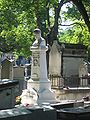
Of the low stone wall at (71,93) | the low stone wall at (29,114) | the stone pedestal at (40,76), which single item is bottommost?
the low stone wall at (71,93)

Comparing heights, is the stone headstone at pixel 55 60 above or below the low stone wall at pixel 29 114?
above

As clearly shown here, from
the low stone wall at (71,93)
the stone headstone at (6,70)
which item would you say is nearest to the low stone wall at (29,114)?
the low stone wall at (71,93)

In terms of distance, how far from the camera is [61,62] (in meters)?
19.8

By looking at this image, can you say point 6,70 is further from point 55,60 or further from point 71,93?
point 71,93

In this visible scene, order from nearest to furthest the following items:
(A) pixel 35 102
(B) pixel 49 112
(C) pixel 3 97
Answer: (B) pixel 49 112 → (C) pixel 3 97 → (A) pixel 35 102

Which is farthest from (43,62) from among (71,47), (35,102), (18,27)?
(18,27)

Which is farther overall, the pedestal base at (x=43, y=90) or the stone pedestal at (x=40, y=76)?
the stone pedestal at (x=40, y=76)

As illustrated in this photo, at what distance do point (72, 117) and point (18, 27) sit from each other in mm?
22518

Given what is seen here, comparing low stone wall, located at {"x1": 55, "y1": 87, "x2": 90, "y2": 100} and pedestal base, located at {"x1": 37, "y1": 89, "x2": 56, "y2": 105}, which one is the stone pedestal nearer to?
pedestal base, located at {"x1": 37, "y1": 89, "x2": 56, "y2": 105}

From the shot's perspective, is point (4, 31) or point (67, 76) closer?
point (67, 76)

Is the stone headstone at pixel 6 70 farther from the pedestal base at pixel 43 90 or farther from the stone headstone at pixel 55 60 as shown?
the pedestal base at pixel 43 90

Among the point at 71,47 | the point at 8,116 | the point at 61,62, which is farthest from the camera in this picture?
the point at 71,47

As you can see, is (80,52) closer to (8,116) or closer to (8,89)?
(8,89)

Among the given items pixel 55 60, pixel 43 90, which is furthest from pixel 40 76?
pixel 55 60
